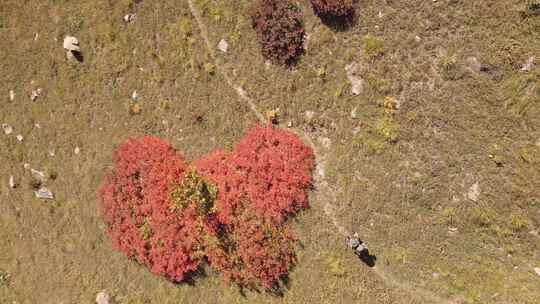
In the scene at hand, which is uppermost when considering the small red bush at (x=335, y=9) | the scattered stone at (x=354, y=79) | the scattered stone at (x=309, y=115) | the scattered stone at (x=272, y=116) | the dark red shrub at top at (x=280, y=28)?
the small red bush at (x=335, y=9)

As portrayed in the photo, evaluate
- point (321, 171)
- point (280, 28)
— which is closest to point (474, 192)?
point (321, 171)

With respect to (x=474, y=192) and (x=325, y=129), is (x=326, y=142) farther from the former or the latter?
(x=474, y=192)

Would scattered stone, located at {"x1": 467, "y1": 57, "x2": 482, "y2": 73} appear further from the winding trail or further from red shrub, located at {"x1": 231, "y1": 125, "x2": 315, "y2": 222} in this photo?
red shrub, located at {"x1": 231, "y1": 125, "x2": 315, "y2": 222}

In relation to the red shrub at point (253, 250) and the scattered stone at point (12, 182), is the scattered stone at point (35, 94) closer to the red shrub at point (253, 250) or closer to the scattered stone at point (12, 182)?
the scattered stone at point (12, 182)

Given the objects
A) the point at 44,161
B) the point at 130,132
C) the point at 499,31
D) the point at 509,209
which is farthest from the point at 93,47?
the point at 509,209

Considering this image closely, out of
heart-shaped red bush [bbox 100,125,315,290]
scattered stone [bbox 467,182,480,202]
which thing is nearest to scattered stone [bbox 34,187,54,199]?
heart-shaped red bush [bbox 100,125,315,290]

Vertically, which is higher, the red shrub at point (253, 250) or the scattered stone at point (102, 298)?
the red shrub at point (253, 250)

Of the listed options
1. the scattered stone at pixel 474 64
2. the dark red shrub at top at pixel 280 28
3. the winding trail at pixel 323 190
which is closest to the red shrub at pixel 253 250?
the winding trail at pixel 323 190
